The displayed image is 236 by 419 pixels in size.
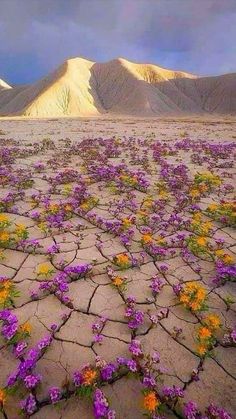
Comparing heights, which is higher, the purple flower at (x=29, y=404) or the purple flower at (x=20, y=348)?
the purple flower at (x=20, y=348)

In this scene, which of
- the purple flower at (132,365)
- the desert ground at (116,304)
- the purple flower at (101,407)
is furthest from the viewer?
the purple flower at (132,365)

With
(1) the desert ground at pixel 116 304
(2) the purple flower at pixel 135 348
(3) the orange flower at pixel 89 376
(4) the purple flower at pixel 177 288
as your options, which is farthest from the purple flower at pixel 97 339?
(4) the purple flower at pixel 177 288

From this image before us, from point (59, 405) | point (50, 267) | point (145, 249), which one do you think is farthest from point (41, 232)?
point (59, 405)

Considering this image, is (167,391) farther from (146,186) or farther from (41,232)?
(146,186)

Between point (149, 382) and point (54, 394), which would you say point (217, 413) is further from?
point (54, 394)

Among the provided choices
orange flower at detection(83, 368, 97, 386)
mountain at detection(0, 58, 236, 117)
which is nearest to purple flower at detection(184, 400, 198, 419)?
orange flower at detection(83, 368, 97, 386)

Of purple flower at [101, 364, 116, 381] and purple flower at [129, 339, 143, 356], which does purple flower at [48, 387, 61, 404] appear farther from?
purple flower at [129, 339, 143, 356]

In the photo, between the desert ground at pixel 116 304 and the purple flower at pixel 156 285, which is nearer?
the desert ground at pixel 116 304

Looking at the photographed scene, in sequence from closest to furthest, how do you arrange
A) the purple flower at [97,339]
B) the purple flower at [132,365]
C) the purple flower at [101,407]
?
1. the purple flower at [101,407]
2. the purple flower at [132,365]
3. the purple flower at [97,339]

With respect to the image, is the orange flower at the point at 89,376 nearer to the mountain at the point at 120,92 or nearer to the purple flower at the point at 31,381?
the purple flower at the point at 31,381
